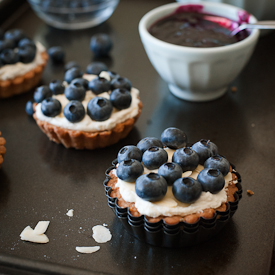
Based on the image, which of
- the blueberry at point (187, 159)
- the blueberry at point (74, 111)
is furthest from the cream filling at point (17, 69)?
the blueberry at point (187, 159)

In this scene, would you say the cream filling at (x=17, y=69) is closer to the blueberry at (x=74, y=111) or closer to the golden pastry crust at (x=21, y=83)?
the golden pastry crust at (x=21, y=83)

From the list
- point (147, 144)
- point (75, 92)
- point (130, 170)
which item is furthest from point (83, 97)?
point (130, 170)

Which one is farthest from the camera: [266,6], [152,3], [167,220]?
[152,3]

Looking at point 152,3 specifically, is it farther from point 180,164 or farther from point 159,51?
point 180,164

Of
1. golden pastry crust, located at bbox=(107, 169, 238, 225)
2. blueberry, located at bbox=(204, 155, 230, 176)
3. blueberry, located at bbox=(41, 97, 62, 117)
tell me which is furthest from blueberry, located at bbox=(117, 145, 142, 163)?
blueberry, located at bbox=(41, 97, 62, 117)

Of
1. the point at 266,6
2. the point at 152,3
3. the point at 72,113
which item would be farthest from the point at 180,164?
the point at 152,3

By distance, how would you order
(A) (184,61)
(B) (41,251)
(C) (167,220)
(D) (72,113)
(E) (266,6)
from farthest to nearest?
1. (E) (266,6)
2. (A) (184,61)
3. (D) (72,113)
4. (B) (41,251)
5. (C) (167,220)

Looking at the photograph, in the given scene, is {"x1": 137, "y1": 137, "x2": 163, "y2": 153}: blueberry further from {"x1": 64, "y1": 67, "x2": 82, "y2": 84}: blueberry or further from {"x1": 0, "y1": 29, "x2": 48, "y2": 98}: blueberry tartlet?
{"x1": 0, "y1": 29, "x2": 48, "y2": 98}: blueberry tartlet

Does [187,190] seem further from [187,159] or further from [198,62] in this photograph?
[198,62]
